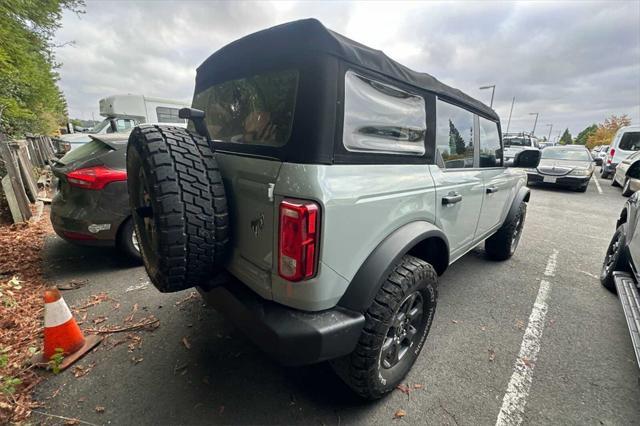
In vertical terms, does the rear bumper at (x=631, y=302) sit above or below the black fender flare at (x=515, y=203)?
below

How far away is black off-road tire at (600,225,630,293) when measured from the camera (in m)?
3.02

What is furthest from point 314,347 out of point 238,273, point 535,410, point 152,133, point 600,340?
point 600,340

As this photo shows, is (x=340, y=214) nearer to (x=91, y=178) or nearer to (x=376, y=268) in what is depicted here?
(x=376, y=268)

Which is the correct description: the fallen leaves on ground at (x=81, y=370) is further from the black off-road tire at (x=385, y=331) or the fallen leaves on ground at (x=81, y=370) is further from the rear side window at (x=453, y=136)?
the rear side window at (x=453, y=136)

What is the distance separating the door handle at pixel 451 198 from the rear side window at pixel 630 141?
579 inches

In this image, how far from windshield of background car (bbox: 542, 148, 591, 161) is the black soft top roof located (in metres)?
11.6

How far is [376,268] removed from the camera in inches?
60.5

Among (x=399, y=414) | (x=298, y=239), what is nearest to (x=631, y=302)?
(x=399, y=414)

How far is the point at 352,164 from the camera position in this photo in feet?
4.82

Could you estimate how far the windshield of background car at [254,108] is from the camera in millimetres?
1451

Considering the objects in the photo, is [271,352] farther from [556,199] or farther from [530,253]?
[556,199]

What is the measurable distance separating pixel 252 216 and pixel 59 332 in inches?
71.8

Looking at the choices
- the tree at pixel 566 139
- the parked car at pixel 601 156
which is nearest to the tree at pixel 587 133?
the tree at pixel 566 139

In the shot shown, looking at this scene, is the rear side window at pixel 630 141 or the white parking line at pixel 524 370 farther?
the rear side window at pixel 630 141
